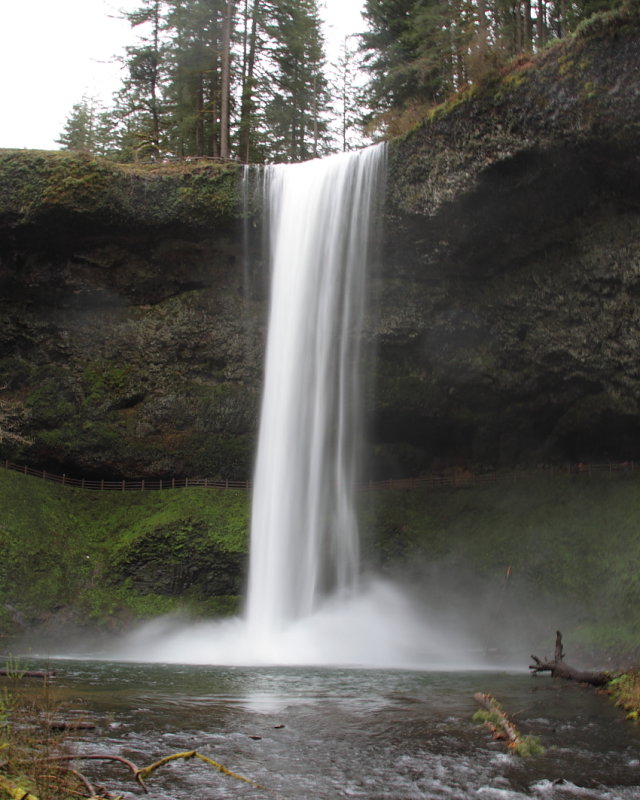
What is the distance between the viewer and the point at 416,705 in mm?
11398

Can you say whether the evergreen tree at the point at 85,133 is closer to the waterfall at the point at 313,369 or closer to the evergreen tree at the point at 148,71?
the evergreen tree at the point at 148,71

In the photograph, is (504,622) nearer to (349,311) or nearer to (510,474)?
(510,474)

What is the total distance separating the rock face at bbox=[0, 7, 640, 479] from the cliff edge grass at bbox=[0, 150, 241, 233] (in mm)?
72

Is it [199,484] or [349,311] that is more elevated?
[349,311]

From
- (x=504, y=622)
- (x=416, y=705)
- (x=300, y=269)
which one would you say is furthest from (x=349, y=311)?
(x=416, y=705)

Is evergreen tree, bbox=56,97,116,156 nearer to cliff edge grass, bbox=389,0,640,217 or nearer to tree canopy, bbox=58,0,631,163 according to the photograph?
tree canopy, bbox=58,0,631,163

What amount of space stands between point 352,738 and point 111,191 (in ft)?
71.4

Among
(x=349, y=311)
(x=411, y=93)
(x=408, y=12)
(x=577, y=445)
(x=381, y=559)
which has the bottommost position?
(x=381, y=559)

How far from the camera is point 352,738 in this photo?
29.2 ft

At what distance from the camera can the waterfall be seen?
2441 cm

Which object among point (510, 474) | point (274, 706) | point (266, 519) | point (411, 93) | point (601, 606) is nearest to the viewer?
point (274, 706)

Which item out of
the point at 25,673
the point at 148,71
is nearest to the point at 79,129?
the point at 148,71

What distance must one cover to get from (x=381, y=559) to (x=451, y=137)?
1456 centimetres

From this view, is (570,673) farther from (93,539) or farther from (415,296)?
(93,539)
